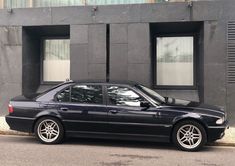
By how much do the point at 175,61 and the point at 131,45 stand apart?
6.23 feet

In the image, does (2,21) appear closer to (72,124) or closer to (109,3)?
(109,3)

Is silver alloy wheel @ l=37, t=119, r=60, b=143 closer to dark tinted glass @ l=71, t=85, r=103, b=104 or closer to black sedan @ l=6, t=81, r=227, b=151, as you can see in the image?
black sedan @ l=6, t=81, r=227, b=151

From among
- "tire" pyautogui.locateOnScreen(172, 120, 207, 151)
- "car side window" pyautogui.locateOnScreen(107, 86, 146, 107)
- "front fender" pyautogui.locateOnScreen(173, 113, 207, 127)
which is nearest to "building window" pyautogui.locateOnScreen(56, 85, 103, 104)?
Answer: "car side window" pyautogui.locateOnScreen(107, 86, 146, 107)

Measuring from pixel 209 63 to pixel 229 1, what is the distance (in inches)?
79.1

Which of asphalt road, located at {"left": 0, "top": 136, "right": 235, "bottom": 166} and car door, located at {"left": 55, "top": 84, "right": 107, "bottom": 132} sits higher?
car door, located at {"left": 55, "top": 84, "right": 107, "bottom": 132}

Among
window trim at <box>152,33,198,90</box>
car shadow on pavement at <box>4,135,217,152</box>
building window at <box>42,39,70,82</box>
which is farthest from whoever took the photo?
building window at <box>42,39,70,82</box>

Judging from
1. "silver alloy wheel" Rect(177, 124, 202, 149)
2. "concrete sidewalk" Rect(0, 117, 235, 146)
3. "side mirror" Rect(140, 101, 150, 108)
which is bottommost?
"concrete sidewalk" Rect(0, 117, 235, 146)

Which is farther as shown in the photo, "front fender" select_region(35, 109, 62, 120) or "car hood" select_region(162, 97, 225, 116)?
"front fender" select_region(35, 109, 62, 120)

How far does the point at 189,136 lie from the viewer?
8141 mm

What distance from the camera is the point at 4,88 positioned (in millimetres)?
13070

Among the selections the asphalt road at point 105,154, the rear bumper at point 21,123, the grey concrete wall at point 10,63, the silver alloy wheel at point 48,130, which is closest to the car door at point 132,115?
the asphalt road at point 105,154

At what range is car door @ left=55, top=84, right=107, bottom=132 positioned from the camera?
8.47m

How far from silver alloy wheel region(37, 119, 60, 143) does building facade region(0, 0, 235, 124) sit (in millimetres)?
3953

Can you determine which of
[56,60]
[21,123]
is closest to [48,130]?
[21,123]
